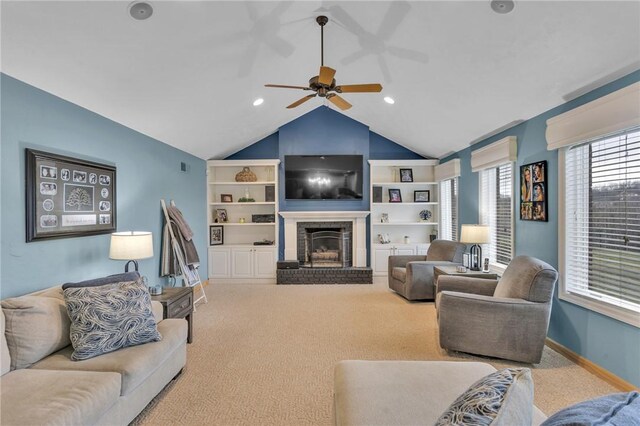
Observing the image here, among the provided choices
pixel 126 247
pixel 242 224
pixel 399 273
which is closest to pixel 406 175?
pixel 399 273

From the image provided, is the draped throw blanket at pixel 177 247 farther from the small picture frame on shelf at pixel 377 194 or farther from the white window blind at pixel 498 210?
the white window blind at pixel 498 210

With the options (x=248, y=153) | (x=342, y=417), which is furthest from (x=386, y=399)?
(x=248, y=153)

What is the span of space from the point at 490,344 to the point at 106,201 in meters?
3.89

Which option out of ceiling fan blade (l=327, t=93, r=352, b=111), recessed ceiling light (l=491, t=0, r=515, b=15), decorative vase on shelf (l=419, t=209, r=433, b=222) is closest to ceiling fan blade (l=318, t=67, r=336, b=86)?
ceiling fan blade (l=327, t=93, r=352, b=111)

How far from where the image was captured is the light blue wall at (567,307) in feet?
8.22

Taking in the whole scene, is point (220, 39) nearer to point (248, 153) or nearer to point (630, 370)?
point (248, 153)

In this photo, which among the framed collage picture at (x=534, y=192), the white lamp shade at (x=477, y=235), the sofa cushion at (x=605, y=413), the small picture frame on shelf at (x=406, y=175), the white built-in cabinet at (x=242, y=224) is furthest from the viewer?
the small picture frame on shelf at (x=406, y=175)

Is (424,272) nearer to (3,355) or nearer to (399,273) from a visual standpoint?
(399,273)

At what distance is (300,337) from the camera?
361 centimetres

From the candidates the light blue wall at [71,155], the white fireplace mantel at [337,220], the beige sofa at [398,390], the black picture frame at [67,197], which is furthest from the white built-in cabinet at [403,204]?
the beige sofa at [398,390]

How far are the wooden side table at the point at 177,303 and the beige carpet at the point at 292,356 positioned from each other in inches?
13.1

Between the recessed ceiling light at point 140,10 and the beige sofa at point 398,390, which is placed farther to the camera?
the recessed ceiling light at point 140,10

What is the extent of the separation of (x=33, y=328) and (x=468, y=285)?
362 centimetres

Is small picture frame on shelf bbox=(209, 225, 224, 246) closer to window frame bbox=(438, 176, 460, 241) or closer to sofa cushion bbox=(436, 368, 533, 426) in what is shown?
window frame bbox=(438, 176, 460, 241)
